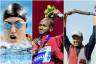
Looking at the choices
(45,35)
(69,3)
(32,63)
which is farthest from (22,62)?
(69,3)

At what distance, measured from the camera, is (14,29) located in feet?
6.78

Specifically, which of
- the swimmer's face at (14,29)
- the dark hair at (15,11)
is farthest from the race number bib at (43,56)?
the dark hair at (15,11)

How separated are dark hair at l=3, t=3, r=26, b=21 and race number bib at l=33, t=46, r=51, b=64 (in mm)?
264

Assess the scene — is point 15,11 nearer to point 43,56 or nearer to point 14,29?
point 14,29

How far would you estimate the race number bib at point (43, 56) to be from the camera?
2.08 metres

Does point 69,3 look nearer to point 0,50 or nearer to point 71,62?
point 71,62

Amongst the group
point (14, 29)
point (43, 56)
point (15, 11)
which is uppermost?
point (15, 11)

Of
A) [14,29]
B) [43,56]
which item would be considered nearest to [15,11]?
[14,29]

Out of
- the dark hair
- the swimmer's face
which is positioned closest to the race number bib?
the swimmer's face

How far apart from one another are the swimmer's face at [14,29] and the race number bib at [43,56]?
16 cm

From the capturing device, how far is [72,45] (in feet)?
6.90

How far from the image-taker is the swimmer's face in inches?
81.4

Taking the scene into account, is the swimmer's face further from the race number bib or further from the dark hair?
the race number bib

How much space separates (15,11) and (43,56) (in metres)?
0.37
